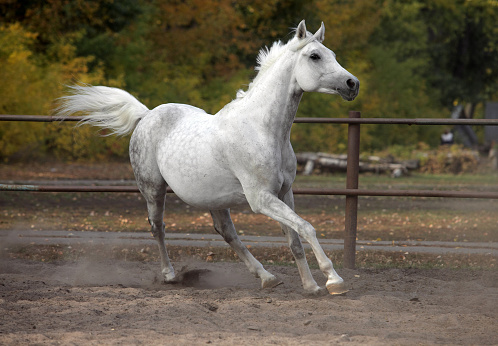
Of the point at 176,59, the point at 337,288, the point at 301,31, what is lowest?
the point at 337,288

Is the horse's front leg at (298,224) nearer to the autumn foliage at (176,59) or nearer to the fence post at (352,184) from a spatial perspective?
the fence post at (352,184)

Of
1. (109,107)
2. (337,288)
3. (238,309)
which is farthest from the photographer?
(109,107)

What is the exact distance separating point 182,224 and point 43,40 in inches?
575

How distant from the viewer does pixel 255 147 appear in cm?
455

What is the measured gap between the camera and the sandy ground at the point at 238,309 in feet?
11.7

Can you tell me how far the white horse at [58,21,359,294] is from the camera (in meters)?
4.44

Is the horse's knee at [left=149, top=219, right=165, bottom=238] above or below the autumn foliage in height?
below

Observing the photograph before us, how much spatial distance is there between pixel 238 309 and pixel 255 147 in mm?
1158

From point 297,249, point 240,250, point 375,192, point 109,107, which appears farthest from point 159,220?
point 375,192

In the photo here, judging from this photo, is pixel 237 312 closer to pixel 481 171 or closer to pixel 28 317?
pixel 28 317

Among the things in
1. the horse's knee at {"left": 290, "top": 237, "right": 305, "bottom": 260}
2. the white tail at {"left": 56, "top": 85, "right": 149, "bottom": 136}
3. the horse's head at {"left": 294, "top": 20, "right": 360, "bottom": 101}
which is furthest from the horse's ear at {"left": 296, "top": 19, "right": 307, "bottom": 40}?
the white tail at {"left": 56, "top": 85, "right": 149, "bottom": 136}

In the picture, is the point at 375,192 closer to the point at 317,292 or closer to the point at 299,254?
the point at 299,254

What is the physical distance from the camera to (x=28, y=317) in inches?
158

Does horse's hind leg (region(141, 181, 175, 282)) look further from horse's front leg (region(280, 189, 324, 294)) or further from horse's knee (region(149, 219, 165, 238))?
horse's front leg (region(280, 189, 324, 294))
